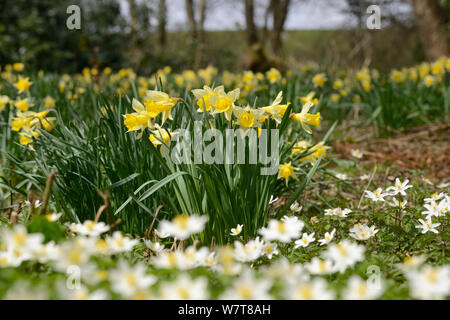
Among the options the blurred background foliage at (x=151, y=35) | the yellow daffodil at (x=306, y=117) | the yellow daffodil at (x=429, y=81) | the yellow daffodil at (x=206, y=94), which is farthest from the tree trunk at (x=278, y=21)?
the yellow daffodil at (x=206, y=94)

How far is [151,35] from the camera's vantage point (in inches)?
455

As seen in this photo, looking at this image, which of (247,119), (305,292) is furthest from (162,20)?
(305,292)

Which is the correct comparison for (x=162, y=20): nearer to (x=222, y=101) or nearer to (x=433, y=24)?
(x=433, y=24)

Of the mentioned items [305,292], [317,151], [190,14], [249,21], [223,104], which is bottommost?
[305,292]

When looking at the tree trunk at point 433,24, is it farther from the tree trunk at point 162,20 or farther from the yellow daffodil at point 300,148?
the tree trunk at point 162,20

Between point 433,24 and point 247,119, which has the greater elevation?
point 433,24

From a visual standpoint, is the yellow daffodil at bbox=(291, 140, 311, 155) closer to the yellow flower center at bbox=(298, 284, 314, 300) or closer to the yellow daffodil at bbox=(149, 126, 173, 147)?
the yellow daffodil at bbox=(149, 126, 173, 147)

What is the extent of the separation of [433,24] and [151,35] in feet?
24.9

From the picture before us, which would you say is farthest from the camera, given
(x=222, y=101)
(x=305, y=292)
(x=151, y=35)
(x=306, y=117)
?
(x=151, y=35)

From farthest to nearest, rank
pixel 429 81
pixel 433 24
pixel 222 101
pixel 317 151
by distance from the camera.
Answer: pixel 433 24 → pixel 429 81 → pixel 317 151 → pixel 222 101

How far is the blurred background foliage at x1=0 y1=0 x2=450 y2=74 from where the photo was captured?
6.77 m

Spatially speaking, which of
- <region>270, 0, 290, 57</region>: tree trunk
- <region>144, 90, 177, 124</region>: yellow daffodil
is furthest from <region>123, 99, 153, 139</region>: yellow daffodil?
<region>270, 0, 290, 57</region>: tree trunk
